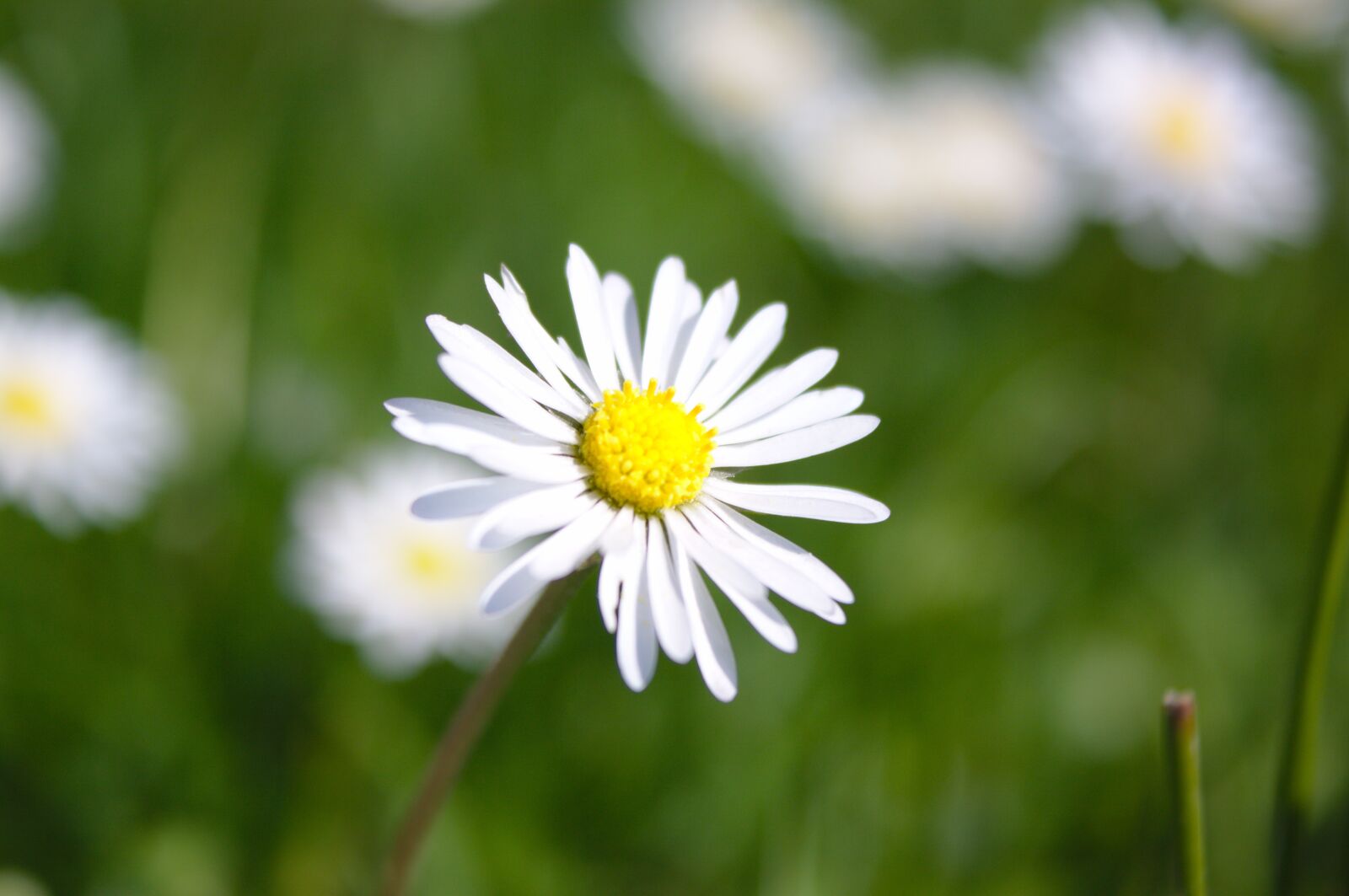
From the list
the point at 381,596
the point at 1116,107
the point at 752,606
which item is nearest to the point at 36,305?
the point at 381,596

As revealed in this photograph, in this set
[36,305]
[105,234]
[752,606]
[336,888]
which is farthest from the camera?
[105,234]

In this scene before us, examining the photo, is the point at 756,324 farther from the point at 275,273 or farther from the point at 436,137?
the point at 436,137

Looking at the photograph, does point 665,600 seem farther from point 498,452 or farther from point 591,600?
point 591,600

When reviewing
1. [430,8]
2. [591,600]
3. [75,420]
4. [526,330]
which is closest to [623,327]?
[526,330]

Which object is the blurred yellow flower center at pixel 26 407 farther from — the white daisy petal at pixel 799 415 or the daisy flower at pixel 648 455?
the white daisy petal at pixel 799 415

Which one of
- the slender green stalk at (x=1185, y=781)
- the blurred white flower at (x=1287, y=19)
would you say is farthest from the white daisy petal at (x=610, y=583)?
the blurred white flower at (x=1287, y=19)
